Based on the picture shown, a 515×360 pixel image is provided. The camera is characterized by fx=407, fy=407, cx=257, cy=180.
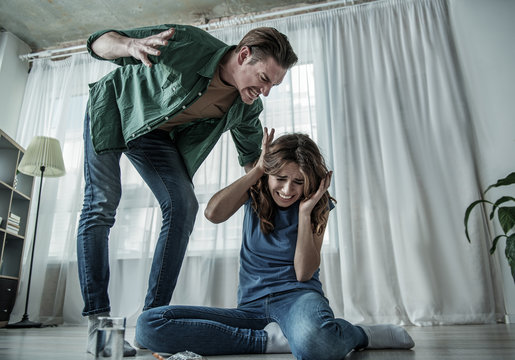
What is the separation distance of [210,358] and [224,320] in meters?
0.11

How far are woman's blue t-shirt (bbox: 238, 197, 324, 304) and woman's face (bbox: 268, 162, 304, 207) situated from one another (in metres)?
0.05

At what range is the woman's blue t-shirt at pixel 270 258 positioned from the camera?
115 centimetres

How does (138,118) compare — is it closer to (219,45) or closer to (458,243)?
(219,45)

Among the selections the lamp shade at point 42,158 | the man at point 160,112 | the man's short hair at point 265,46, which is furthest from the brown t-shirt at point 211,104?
the lamp shade at point 42,158

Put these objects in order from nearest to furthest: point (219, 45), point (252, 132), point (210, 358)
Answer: point (210, 358) < point (219, 45) < point (252, 132)

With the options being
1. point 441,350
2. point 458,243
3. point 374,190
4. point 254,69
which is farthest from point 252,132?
point 458,243

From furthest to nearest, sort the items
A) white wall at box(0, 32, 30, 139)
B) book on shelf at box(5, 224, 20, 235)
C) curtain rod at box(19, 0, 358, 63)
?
white wall at box(0, 32, 30, 139)
curtain rod at box(19, 0, 358, 63)
book on shelf at box(5, 224, 20, 235)

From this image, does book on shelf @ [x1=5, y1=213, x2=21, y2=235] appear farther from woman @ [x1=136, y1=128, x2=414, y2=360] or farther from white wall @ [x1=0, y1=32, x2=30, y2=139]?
woman @ [x1=136, y1=128, x2=414, y2=360]

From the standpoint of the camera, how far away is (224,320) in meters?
1.07

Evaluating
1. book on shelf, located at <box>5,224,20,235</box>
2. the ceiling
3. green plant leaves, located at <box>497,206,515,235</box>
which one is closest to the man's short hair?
green plant leaves, located at <box>497,206,515,235</box>

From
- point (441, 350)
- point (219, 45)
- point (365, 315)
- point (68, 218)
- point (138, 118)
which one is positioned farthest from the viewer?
point (68, 218)

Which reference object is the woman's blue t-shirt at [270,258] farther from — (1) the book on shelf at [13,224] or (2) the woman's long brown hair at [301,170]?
(1) the book on shelf at [13,224]

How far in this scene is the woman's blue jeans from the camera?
0.90 meters

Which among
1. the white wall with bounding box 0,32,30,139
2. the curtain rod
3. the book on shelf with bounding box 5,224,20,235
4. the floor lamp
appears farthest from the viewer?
the white wall with bounding box 0,32,30,139
